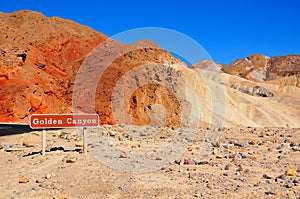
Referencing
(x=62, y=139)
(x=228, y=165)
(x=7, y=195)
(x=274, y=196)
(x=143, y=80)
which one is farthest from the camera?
(x=143, y=80)

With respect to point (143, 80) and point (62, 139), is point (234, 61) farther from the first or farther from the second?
point (62, 139)

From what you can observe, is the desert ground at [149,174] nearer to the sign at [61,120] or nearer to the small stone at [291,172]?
the small stone at [291,172]

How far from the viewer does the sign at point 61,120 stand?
10315mm

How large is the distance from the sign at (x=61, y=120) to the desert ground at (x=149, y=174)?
84 centimetres

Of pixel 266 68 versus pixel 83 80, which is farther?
pixel 266 68

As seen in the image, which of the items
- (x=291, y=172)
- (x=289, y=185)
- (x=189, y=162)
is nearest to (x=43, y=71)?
(x=189, y=162)

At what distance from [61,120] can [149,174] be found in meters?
3.71

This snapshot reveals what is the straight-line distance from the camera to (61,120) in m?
10.7

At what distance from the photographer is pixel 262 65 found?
137 metres

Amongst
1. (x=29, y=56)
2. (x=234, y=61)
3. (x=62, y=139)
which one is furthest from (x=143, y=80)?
(x=234, y=61)

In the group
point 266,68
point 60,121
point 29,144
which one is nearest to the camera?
point 60,121

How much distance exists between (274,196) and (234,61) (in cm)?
14831

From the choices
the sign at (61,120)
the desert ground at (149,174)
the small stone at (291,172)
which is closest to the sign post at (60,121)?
the sign at (61,120)

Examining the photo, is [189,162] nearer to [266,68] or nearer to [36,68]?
[36,68]
